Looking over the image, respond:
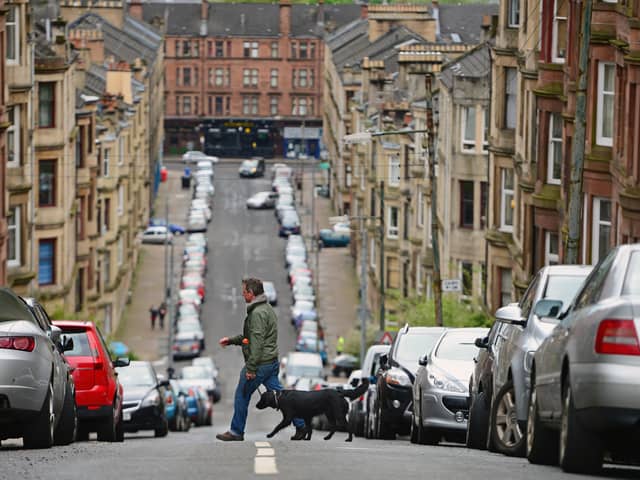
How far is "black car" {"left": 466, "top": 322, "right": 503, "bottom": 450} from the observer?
1700 centimetres

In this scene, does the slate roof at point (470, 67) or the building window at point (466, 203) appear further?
the building window at point (466, 203)

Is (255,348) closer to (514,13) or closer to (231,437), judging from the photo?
(231,437)

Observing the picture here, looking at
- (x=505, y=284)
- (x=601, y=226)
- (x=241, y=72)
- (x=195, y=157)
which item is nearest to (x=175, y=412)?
(x=601, y=226)

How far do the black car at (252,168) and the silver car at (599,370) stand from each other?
125806 mm

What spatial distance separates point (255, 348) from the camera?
1888 centimetres

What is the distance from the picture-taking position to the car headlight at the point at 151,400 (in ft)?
89.2

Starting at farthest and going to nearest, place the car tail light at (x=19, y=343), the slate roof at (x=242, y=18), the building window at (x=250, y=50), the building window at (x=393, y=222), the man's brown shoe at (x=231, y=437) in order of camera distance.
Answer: the building window at (x=250, y=50)
the slate roof at (x=242, y=18)
the building window at (x=393, y=222)
the man's brown shoe at (x=231, y=437)
the car tail light at (x=19, y=343)

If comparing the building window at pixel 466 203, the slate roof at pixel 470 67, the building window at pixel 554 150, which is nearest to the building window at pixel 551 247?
the building window at pixel 554 150

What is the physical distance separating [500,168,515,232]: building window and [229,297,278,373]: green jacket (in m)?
27.7

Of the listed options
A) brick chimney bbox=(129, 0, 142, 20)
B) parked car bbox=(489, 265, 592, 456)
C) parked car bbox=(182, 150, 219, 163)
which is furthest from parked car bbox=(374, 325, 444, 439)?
brick chimney bbox=(129, 0, 142, 20)

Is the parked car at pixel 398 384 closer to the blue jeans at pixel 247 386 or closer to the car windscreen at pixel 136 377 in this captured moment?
the blue jeans at pixel 247 386

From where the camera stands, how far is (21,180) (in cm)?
4938

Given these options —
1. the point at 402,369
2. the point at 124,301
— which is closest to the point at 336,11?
the point at 124,301

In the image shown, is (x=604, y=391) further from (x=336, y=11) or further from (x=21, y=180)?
(x=336, y=11)
